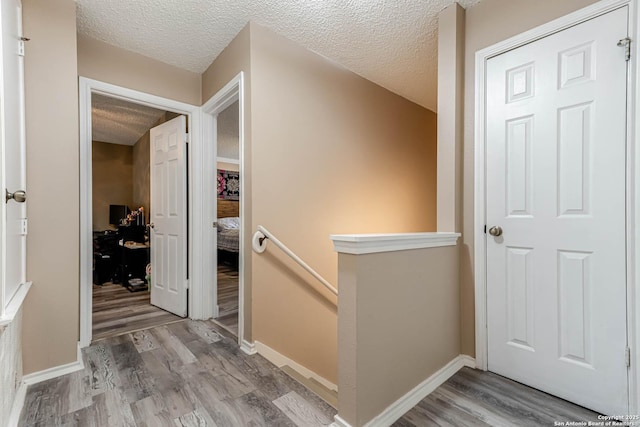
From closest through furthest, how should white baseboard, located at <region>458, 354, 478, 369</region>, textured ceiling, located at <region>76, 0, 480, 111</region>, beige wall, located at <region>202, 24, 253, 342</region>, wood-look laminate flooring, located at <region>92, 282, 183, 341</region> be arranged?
white baseboard, located at <region>458, 354, 478, 369</region> < textured ceiling, located at <region>76, 0, 480, 111</region> < beige wall, located at <region>202, 24, 253, 342</region> < wood-look laminate flooring, located at <region>92, 282, 183, 341</region>

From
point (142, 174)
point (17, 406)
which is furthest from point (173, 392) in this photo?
point (142, 174)

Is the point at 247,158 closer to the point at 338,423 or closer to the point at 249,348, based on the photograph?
the point at 249,348

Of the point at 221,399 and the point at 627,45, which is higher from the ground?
the point at 627,45

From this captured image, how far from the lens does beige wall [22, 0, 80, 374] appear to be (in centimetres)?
175

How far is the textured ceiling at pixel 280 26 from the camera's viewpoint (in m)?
2.00

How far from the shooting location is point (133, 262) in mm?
4160

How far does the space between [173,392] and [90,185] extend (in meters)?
1.68

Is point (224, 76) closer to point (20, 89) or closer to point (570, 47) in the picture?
point (20, 89)

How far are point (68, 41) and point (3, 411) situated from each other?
6.84 ft

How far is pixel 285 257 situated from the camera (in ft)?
7.63

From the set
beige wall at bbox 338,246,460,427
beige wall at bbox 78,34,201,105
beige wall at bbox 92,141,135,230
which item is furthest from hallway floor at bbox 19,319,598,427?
beige wall at bbox 92,141,135,230

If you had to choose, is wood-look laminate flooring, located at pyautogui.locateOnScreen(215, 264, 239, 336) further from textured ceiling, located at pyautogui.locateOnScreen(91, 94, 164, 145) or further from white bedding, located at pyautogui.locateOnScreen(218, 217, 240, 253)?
textured ceiling, located at pyautogui.locateOnScreen(91, 94, 164, 145)

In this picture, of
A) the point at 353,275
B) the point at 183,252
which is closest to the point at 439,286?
the point at 353,275

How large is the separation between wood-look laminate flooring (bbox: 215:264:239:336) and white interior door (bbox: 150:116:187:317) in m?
0.41
